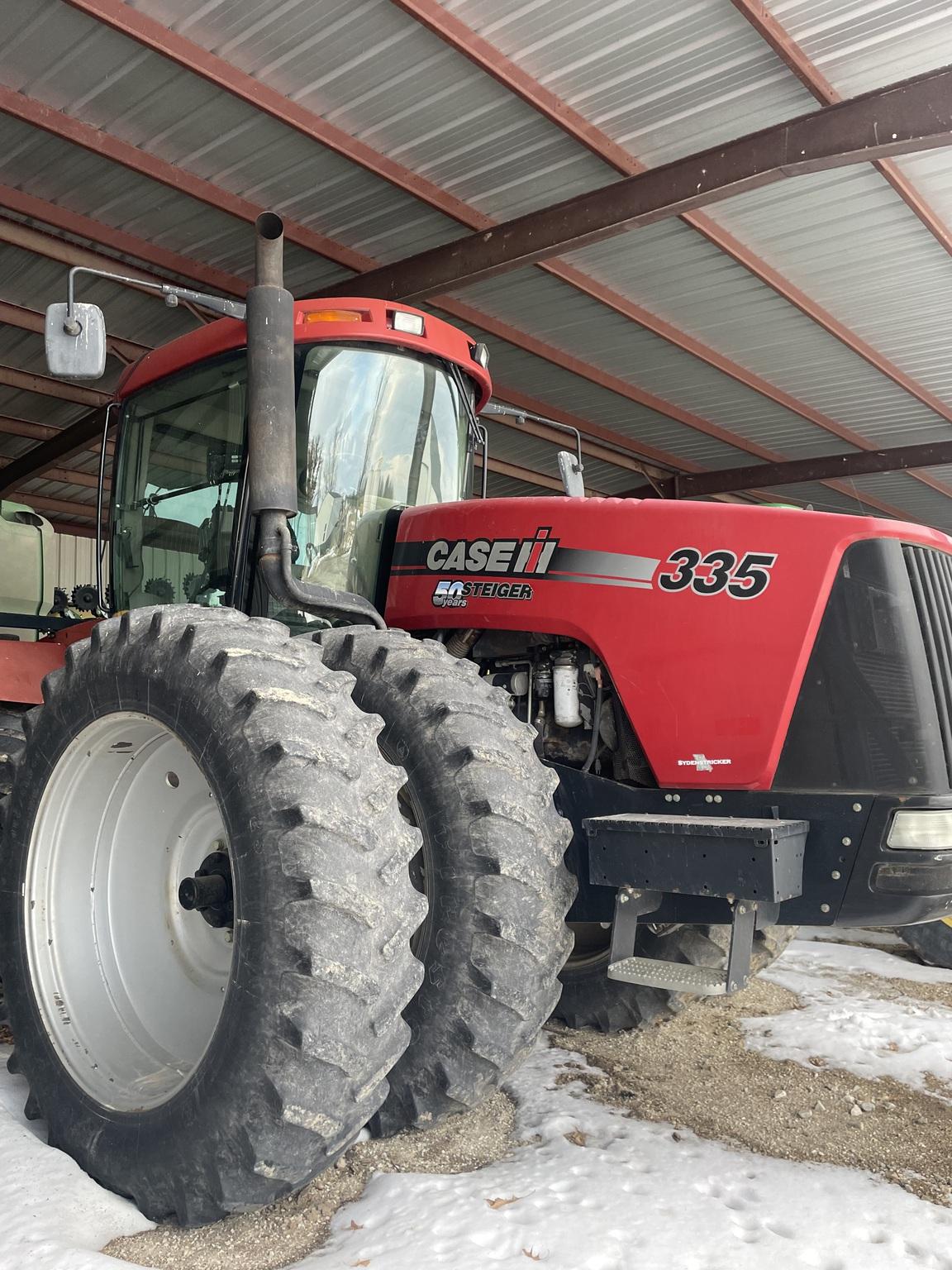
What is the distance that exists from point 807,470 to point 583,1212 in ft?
43.6

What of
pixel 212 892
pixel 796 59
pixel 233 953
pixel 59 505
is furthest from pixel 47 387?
pixel 233 953

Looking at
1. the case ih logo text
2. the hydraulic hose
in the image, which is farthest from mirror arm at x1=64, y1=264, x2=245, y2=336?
the case ih logo text

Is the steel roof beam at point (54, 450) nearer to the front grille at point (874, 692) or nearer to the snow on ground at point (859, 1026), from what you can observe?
the snow on ground at point (859, 1026)

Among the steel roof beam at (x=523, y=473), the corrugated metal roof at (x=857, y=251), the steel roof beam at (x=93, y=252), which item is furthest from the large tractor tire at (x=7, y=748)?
the steel roof beam at (x=523, y=473)

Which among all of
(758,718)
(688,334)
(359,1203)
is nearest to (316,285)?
(688,334)

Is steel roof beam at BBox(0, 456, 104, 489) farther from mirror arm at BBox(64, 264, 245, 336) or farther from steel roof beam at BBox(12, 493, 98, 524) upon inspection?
mirror arm at BBox(64, 264, 245, 336)

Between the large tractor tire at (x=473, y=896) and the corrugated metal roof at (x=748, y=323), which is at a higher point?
the corrugated metal roof at (x=748, y=323)

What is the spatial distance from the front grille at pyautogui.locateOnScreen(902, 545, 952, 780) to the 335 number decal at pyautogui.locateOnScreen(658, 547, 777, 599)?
0.40 meters

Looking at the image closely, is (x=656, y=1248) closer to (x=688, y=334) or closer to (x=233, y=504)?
(x=233, y=504)

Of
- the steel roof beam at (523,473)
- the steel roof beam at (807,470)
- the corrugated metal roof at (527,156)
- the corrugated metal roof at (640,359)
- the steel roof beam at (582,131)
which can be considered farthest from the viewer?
the steel roof beam at (523,473)

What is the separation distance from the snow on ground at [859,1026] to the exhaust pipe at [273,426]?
2.09 meters

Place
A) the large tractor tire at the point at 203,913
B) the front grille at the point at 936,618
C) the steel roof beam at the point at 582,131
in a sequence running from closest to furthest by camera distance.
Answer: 1. the large tractor tire at the point at 203,913
2. the front grille at the point at 936,618
3. the steel roof beam at the point at 582,131

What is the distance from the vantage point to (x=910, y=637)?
2.95m

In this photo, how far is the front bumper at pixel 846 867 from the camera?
272 centimetres
